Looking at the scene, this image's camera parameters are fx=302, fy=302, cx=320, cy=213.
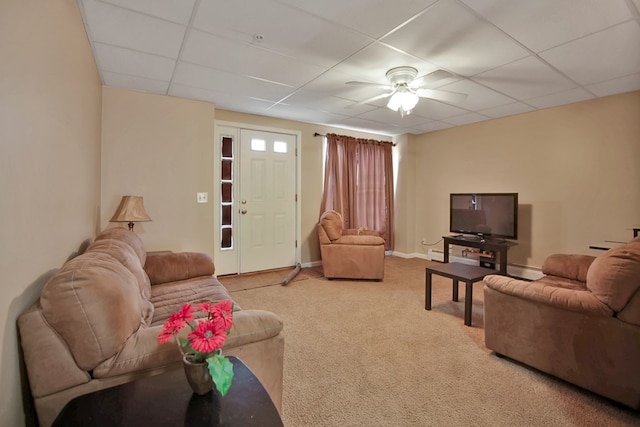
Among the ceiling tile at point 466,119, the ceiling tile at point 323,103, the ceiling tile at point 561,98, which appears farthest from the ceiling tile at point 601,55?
the ceiling tile at point 323,103

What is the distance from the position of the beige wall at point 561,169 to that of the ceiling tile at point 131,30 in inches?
175

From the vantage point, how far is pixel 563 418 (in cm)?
163

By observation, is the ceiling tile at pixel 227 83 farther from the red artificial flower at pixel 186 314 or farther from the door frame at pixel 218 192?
the red artificial flower at pixel 186 314

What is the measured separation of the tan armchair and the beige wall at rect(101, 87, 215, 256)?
1.58m

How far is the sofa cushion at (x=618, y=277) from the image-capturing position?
1.64m

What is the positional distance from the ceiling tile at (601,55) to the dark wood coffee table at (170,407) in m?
3.19

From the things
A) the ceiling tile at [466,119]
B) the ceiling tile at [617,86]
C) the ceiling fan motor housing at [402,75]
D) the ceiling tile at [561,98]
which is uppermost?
the ceiling tile at [466,119]

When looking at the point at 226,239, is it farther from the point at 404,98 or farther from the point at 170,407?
the point at 170,407

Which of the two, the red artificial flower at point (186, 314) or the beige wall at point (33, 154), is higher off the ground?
the beige wall at point (33, 154)

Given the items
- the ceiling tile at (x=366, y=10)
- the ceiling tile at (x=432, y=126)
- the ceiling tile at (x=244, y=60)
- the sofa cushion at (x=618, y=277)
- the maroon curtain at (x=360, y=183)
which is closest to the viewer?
the sofa cushion at (x=618, y=277)

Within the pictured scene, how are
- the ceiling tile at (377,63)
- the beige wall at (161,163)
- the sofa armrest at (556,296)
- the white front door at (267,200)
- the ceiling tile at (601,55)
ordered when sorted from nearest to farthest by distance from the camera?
the sofa armrest at (556,296) < the ceiling tile at (601,55) < the ceiling tile at (377,63) < the beige wall at (161,163) < the white front door at (267,200)

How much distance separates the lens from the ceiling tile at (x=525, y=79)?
2.78 m

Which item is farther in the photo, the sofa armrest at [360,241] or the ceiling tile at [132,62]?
the sofa armrest at [360,241]

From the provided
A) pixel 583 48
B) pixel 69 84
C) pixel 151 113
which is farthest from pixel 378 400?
pixel 151 113
